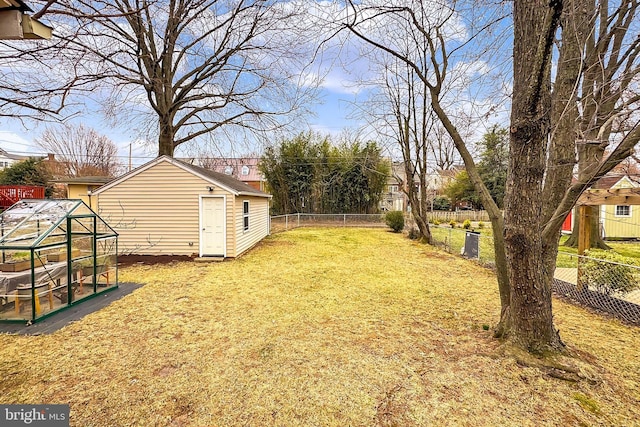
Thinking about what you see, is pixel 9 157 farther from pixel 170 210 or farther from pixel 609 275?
pixel 609 275

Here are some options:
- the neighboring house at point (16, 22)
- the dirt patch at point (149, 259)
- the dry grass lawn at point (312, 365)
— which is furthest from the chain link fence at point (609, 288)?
the dirt patch at point (149, 259)

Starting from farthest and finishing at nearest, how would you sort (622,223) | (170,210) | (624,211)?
(624,211) < (622,223) < (170,210)

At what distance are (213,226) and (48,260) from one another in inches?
157

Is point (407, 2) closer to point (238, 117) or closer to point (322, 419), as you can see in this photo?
point (322, 419)

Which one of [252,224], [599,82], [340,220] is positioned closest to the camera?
[599,82]

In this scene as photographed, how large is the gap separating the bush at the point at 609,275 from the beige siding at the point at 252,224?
7.93 meters

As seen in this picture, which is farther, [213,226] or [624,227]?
[624,227]

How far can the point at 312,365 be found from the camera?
2777 mm

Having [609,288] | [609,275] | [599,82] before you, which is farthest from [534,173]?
[609,288]

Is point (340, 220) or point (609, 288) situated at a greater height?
point (340, 220)

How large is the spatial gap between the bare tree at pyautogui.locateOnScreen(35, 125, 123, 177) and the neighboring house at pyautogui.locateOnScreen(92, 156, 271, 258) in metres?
17.7

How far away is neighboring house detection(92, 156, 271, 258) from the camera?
8.10m

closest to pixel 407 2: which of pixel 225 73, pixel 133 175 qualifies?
pixel 133 175

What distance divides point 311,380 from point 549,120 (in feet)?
10.6
